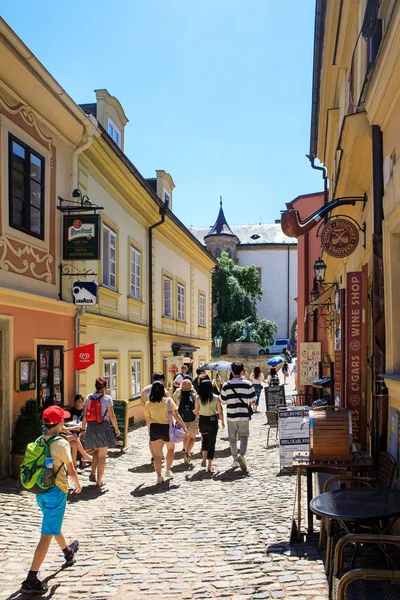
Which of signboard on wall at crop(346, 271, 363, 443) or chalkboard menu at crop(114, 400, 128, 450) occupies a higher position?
signboard on wall at crop(346, 271, 363, 443)

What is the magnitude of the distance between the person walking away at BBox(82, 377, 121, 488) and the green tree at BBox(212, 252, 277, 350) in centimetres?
4534

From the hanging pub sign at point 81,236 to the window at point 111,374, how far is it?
13.3 ft

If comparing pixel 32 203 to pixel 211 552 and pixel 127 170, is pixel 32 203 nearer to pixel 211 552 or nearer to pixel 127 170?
pixel 127 170

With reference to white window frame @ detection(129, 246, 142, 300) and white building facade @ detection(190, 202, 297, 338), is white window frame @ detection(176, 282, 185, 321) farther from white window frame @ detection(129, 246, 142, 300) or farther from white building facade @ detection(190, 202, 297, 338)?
white building facade @ detection(190, 202, 297, 338)

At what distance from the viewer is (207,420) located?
969 cm

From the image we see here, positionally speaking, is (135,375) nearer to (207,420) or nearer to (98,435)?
(207,420)

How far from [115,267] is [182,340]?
945cm

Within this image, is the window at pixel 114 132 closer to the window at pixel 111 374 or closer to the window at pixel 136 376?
the window at pixel 111 374

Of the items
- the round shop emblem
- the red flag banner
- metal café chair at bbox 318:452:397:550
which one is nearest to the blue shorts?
metal café chair at bbox 318:452:397:550

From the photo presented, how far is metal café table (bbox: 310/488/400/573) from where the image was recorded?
378 cm

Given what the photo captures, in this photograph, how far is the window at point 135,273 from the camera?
1695 centimetres

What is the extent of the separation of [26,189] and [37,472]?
5.93m

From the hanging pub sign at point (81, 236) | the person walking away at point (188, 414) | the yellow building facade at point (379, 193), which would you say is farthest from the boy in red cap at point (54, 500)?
the hanging pub sign at point (81, 236)

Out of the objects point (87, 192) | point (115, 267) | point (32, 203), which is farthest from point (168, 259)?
point (32, 203)
